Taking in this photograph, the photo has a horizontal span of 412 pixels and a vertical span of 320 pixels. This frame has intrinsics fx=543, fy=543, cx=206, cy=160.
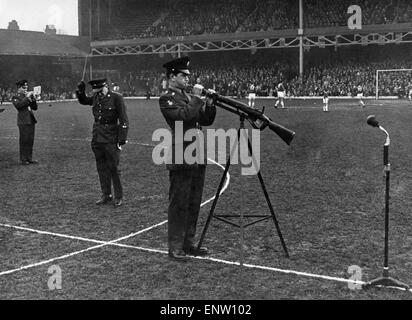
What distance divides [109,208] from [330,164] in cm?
572

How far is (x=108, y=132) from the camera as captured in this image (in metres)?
8.83

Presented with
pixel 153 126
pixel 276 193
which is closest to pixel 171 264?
pixel 276 193

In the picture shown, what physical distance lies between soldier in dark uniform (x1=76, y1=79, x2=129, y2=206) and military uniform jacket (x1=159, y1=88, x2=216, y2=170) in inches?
108

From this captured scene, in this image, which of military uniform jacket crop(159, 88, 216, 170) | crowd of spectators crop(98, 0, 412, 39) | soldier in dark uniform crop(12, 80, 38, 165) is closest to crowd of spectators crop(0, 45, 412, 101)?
crowd of spectators crop(98, 0, 412, 39)

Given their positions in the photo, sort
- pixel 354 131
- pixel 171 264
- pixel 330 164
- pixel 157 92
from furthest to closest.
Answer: pixel 157 92 → pixel 354 131 → pixel 330 164 → pixel 171 264

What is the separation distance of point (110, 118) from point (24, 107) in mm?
5389

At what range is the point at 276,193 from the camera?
369 inches

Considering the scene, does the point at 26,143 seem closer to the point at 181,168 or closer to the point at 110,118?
the point at 110,118

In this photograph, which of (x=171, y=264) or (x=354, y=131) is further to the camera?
(x=354, y=131)

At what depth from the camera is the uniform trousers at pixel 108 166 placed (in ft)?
28.8

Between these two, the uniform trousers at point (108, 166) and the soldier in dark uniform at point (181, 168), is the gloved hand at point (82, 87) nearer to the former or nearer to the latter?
the uniform trousers at point (108, 166)

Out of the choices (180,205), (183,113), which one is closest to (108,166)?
(180,205)

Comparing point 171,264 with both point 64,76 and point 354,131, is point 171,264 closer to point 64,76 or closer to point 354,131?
point 354,131

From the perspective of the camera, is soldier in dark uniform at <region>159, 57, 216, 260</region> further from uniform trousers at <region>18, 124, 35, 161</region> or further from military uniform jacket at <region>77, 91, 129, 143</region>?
uniform trousers at <region>18, 124, 35, 161</region>
